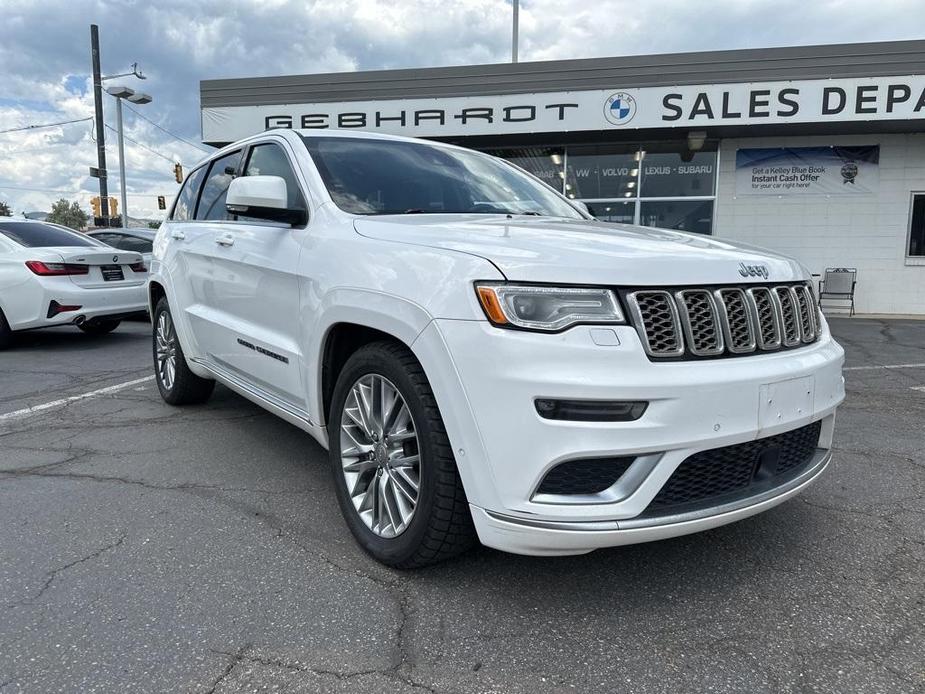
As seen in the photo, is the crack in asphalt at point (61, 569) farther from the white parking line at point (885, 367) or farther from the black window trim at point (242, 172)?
the white parking line at point (885, 367)

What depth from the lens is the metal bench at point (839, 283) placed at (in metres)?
11.8

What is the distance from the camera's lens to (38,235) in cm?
780

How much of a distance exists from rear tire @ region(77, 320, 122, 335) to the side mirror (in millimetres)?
5785

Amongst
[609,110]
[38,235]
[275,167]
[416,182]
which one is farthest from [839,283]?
[38,235]

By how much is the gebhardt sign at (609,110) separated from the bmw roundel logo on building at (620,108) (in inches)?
0.6

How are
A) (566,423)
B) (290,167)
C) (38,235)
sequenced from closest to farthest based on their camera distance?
(566,423), (290,167), (38,235)

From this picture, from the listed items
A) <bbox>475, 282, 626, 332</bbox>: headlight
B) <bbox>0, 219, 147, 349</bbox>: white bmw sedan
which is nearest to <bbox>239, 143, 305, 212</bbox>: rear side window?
<bbox>475, 282, 626, 332</bbox>: headlight

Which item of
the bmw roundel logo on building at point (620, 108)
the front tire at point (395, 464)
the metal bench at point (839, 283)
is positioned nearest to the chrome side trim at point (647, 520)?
the front tire at point (395, 464)

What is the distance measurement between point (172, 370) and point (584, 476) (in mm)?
3857

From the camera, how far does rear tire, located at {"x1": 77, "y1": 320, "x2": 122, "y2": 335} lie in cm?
788

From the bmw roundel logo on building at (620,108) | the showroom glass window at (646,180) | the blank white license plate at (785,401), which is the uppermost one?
the bmw roundel logo on building at (620,108)

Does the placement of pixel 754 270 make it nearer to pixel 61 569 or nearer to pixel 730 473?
pixel 730 473

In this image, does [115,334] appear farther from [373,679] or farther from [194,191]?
[373,679]

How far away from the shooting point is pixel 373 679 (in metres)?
1.92
